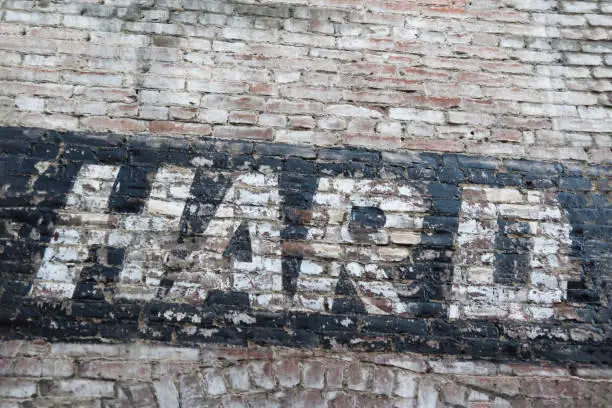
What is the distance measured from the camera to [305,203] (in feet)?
7.72

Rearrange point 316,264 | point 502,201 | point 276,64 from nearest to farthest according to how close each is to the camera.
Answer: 1. point 316,264
2. point 502,201
3. point 276,64

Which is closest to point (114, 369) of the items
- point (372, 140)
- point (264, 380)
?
point (264, 380)

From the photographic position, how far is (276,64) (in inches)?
102

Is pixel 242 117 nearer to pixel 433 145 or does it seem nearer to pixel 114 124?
pixel 114 124

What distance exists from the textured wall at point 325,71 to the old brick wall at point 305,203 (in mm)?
12

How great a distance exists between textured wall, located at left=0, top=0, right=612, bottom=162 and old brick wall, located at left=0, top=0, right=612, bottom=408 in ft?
0.04

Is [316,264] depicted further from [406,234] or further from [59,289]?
[59,289]

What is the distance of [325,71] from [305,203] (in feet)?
2.40

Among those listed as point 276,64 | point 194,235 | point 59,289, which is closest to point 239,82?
point 276,64

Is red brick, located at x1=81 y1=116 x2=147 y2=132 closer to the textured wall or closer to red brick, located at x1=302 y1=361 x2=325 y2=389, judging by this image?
the textured wall

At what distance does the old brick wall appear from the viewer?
2.12m

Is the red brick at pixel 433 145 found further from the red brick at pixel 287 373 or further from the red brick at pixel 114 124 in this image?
the red brick at pixel 114 124

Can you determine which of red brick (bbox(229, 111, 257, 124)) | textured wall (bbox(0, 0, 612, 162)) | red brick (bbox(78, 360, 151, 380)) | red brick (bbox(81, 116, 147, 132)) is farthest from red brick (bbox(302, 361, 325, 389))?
red brick (bbox(81, 116, 147, 132))

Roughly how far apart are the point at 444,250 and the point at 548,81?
3.69ft
